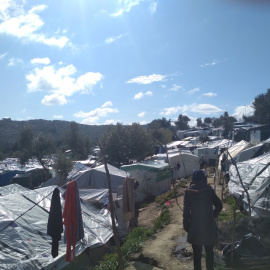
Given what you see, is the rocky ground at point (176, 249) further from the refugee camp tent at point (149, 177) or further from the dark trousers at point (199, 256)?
the refugee camp tent at point (149, 177)

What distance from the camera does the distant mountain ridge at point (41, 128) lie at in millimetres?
74125

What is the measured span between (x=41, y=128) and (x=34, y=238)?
82.2 meters

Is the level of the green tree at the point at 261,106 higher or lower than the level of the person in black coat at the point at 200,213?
higher

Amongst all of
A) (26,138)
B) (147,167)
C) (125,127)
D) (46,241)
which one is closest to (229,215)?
(46,241)

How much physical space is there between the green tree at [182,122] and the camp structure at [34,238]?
3738 inches

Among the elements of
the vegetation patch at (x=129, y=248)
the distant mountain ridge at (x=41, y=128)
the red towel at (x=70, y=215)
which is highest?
the distant mountain ridge at (x=41, y=128)

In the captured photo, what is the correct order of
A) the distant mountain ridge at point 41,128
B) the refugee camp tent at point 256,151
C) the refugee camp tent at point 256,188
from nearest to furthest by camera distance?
the refugee camp tent at point 256,188
the refugee camp tent at point 256,151
the distant mountain ridge at point 41,128

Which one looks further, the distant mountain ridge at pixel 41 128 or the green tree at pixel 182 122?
the green tree at pixel 182 122

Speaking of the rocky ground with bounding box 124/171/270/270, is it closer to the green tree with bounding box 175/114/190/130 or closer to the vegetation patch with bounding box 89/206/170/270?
the vegetation patch with bounding box 89/206/170/270

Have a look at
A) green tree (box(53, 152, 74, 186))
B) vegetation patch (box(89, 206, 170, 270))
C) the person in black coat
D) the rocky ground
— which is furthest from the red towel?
green tree (box(53, 152, 74, 186))

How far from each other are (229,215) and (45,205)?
6.21 meters

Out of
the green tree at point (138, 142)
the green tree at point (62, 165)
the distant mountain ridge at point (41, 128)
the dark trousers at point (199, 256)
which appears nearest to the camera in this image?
the dark trousers at point (199, 256)

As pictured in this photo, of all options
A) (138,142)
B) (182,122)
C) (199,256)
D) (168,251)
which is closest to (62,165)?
(138,142)

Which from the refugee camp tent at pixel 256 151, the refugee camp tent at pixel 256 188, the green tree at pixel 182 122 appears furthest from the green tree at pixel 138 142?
the green tree at pixel 182 122
